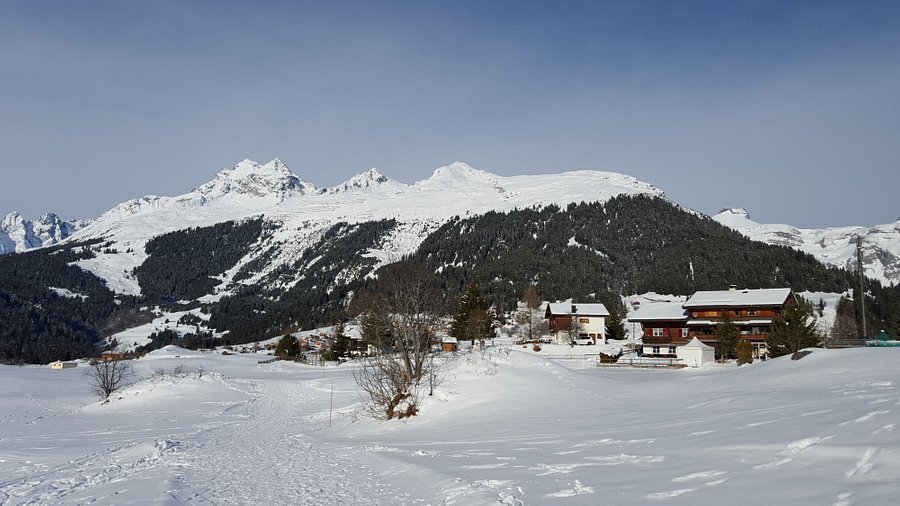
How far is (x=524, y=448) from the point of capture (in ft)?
46.9

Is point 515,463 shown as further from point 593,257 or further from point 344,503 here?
point 593,257

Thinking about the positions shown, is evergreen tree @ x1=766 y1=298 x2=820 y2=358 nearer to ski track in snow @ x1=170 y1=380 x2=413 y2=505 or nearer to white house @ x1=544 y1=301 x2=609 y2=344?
ski track in snow @ x1=170 y1=380 x2=413 y2=505

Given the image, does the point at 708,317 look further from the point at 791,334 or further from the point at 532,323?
the point at 532,323

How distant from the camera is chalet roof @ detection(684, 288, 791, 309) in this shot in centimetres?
7469

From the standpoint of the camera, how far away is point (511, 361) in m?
32.6

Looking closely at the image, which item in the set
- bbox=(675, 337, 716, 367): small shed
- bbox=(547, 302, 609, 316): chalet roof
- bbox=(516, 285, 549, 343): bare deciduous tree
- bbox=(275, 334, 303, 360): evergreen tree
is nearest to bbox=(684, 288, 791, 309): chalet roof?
bbox=(675, 337, 716, 367): small shed

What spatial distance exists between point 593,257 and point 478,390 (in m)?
178

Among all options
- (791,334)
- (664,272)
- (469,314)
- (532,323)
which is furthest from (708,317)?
(664,272)

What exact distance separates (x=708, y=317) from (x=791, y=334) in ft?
108

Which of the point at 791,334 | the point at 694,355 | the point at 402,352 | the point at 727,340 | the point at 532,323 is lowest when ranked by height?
the point at 694,355

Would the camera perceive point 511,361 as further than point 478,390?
Yes

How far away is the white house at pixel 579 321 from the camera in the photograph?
10292cm

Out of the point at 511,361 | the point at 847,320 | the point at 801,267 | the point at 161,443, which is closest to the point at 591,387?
the point at 511,361

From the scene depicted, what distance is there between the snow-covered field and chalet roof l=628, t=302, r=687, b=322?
55.3 meters
